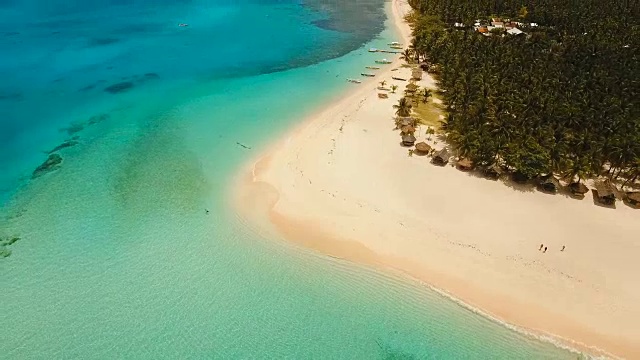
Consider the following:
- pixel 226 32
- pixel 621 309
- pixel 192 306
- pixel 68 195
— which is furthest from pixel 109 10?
pixel 621 309

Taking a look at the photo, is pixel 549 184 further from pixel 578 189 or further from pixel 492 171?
pixel 492 171

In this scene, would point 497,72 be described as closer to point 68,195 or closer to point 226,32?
point 68,195

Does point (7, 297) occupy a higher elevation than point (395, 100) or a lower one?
lower

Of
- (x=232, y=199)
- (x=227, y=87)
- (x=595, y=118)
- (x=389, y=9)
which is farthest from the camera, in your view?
(x=389, y=9)

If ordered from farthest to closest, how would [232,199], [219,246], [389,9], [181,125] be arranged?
[389,9]
[181,125]
[232,199]
[219,246]

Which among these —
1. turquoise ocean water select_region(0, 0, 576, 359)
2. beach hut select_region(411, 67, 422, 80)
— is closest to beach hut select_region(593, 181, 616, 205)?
turquoise ocean water select_region(0, 0, 576, 359)

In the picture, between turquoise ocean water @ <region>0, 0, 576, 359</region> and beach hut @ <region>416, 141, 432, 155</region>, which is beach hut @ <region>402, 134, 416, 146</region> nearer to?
beach hut @ <region>416, 141, 432, 155</region>
